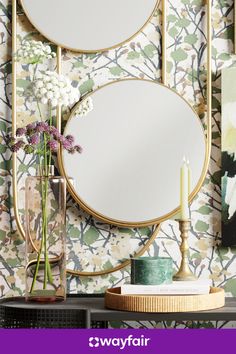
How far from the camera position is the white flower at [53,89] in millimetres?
2244

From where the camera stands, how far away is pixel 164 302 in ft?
6.82

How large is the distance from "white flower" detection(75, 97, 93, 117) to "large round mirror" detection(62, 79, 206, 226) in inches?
0.9

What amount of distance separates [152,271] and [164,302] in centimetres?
11

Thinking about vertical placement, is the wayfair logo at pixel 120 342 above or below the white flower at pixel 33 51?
below

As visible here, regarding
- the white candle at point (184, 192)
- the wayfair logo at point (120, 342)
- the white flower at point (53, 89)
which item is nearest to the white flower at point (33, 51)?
the white flower at point (53, 89)

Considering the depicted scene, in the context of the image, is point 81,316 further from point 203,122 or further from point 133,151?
point 203,122

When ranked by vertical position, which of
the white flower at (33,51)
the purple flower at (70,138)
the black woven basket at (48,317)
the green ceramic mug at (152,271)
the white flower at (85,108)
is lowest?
the black woven basket at (48,317)

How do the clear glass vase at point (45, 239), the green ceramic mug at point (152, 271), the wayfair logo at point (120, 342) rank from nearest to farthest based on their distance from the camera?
1. the wayfair logo at point (120, 342)
2. the green ceramic mug at point (152, 271)
3. the clear glass vase at point (45, 239)

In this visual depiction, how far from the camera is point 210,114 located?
2533 mm

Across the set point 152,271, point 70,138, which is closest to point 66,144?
point 70,138

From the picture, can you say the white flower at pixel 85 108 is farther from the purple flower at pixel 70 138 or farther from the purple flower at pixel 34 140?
the purple flower at pixel 34 140

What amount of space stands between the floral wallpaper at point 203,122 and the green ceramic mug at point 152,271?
36 cm

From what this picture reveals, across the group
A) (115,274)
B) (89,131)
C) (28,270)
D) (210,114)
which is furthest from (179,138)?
(28,270)

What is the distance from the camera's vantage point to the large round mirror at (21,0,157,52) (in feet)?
8.34
